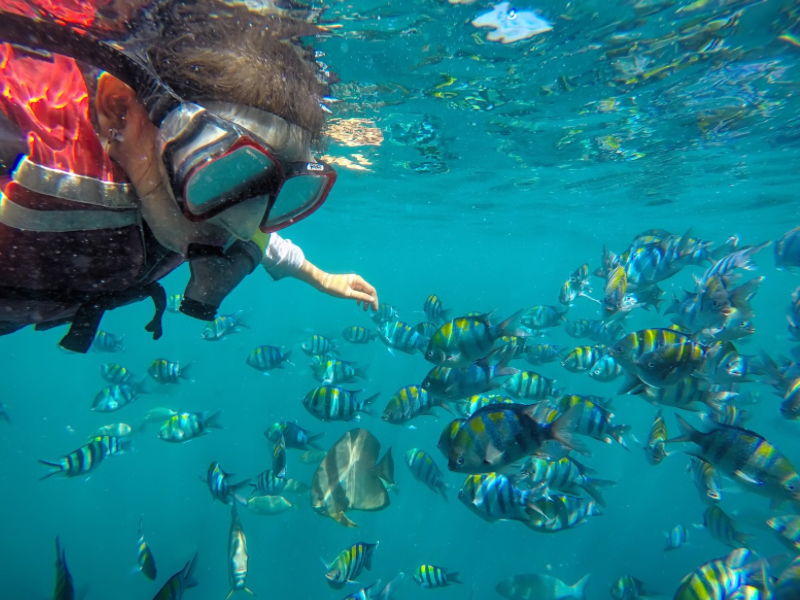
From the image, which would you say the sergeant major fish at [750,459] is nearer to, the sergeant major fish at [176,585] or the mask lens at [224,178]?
the mask lens at [224,178]

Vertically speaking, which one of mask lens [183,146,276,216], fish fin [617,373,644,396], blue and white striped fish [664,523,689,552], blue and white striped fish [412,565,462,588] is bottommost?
blue and white striped fish [412,565,462,588]

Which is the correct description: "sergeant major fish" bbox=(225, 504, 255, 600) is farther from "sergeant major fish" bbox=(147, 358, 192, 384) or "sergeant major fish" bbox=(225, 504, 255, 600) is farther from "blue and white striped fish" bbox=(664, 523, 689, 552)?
"blue and white striped fish" bbox=(664, 523, 689, 552)

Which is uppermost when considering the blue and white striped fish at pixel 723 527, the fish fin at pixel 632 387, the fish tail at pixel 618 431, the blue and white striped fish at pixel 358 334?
the fish fin at pixel 632 387

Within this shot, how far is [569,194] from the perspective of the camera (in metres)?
24.1

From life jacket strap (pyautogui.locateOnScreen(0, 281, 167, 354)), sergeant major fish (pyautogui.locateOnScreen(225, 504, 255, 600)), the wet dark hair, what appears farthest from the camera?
sergeant major fish (pyautogui.locateOnScreen(225, 504, 255, 600))

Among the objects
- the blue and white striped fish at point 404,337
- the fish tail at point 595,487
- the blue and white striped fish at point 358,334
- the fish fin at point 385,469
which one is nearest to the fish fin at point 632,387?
the fish tail at point 595,487

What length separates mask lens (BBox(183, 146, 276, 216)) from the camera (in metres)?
1.62

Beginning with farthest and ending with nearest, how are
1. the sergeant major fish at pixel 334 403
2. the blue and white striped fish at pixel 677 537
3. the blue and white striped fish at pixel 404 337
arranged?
the blue and white striped fish at pixel 404 337
the blue and white striped fish at pixel 677 537
the sergeant major fish at pixel 334 403

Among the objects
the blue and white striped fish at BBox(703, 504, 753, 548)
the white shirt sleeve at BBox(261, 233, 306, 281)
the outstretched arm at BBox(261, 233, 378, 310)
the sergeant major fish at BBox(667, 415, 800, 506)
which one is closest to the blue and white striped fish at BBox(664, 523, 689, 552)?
the blue and white striped fish at BBox(703, 504, 753, 548)

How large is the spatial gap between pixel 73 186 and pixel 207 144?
54 centimetres

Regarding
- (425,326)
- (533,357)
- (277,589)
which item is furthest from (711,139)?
(277,589)

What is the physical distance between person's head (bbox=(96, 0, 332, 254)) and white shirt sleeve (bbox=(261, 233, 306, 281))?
220 centimetres

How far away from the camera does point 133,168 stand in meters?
1.75

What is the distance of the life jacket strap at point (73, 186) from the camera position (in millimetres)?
1606
